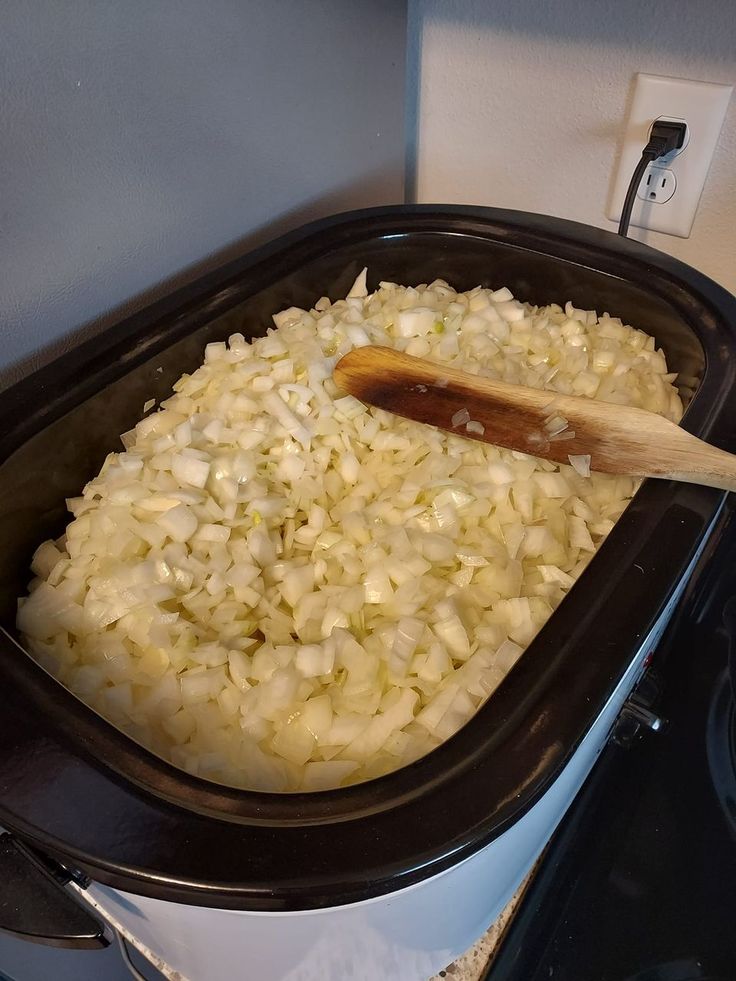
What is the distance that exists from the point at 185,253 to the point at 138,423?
21cm

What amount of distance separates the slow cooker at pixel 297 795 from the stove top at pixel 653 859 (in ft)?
0.15

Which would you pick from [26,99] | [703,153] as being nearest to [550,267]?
[703,153]

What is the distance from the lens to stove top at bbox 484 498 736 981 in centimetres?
56

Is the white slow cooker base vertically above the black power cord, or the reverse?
the black power cord

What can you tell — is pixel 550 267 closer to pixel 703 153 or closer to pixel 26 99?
pixel 703 153

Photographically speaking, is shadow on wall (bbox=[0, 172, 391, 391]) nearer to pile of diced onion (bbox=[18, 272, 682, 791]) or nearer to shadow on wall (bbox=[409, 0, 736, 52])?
pile of diced onion (bbox=[18, 272, 682, 791])

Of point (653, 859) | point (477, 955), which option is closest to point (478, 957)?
point (477, 955)

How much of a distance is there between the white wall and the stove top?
52 centimetres

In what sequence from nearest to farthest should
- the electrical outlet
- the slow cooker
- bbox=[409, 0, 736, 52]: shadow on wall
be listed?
the slow cooker
bbox=[409, 0, 736, 52]: shadow on wall
the electrical outlet

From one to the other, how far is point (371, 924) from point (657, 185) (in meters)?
0.83

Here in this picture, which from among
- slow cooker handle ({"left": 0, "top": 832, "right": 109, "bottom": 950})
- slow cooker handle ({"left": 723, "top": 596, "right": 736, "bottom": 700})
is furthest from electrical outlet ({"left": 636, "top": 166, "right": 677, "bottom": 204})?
slow cooker handle ({"left": 0, "top": 832, "right": 109, "bottom": 950})

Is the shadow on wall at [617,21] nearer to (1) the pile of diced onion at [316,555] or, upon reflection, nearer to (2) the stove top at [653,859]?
(1) the pile of diced onion at [316,555]

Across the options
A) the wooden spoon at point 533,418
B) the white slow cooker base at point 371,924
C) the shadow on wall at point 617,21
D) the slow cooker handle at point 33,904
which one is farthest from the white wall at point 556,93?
the slow cooker handle at point 33,904

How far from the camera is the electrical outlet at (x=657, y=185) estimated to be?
0.84 metres
